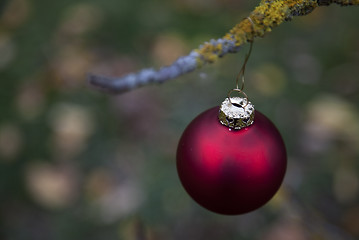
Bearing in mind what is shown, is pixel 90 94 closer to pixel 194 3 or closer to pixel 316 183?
pixel 194 3

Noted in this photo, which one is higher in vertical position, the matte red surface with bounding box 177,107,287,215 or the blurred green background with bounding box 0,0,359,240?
the matte red surface with bounding box 177,107,287,215

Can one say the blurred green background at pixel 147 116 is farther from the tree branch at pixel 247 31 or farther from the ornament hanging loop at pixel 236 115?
the tree branch at pixel 247 31

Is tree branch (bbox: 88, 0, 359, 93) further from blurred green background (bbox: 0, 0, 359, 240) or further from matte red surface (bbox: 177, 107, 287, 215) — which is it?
blurred green background (bbox: 0, 0, 359, 240)

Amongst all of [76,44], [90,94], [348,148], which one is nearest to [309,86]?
[348,148]

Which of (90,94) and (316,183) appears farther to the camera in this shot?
(90,94)

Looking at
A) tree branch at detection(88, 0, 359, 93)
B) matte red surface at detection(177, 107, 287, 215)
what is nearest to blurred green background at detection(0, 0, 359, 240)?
matte red surface at detection(177, 107, 287, 215)

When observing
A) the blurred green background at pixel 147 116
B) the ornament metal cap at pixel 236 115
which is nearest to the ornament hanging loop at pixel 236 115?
the ornament metal cap at pixel 236 115
